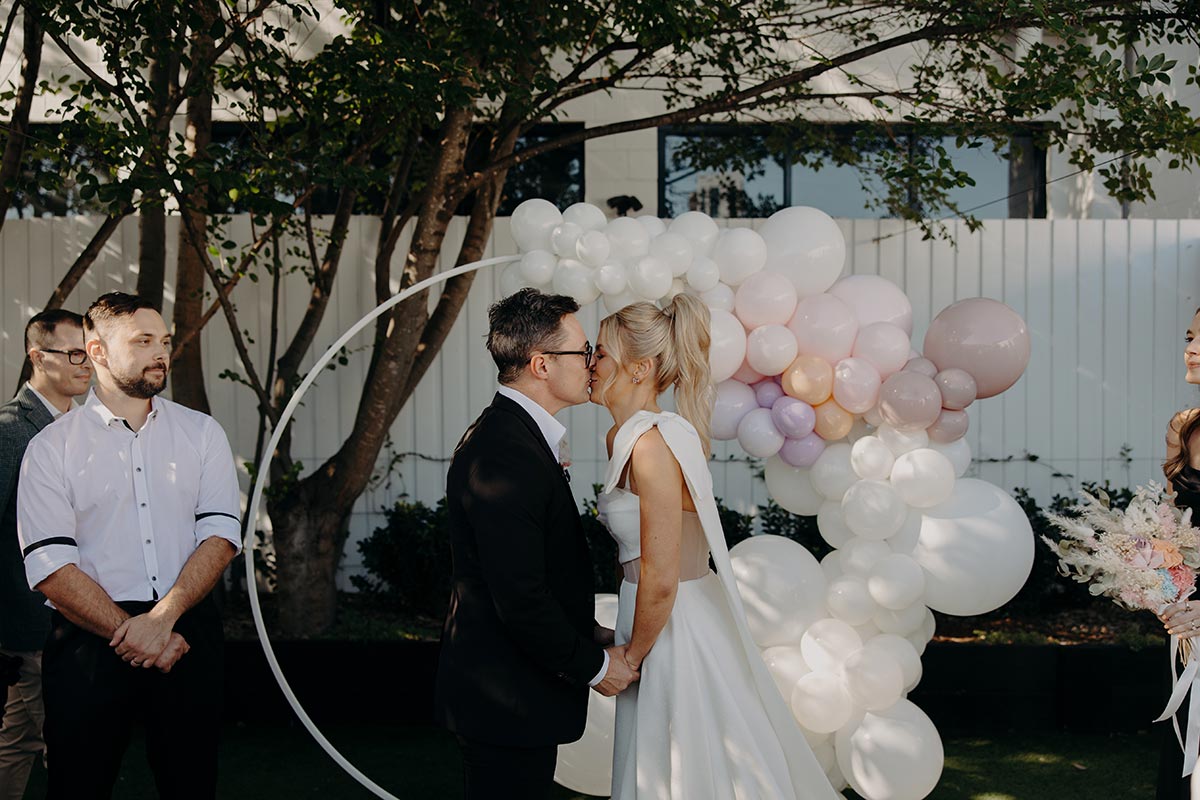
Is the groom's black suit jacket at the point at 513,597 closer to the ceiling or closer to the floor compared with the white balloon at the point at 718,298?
closer to the floor

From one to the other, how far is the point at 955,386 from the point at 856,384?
0.33m

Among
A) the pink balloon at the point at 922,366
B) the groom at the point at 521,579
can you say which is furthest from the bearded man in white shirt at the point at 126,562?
the pink balloon at the point at 922,366

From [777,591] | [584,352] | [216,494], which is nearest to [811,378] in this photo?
[777,591]

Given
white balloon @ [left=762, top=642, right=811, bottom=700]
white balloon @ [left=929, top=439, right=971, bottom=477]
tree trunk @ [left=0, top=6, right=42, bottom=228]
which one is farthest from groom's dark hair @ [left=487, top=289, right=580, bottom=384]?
tree trunk @ [left=0, top=6, right=42, bottom=228]

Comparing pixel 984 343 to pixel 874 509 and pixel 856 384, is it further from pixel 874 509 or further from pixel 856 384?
pixel 874 509

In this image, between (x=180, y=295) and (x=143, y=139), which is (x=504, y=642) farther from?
(x=180, y=295)

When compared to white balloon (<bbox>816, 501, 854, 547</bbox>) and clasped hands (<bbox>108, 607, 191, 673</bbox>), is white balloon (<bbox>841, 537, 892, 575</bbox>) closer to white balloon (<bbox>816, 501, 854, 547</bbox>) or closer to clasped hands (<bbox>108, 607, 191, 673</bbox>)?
white balloon (<bbox>816, 501, 854, 547</bbox>)

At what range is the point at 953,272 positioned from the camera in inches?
225

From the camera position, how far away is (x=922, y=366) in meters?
3.26

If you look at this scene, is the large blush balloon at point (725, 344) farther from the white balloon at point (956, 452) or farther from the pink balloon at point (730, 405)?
the white balloon at point (956, 452)

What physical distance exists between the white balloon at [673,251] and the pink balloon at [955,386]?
895mm

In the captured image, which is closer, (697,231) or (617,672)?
(617,672)

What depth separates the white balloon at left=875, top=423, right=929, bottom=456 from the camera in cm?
328

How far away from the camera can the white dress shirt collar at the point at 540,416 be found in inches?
93.3
